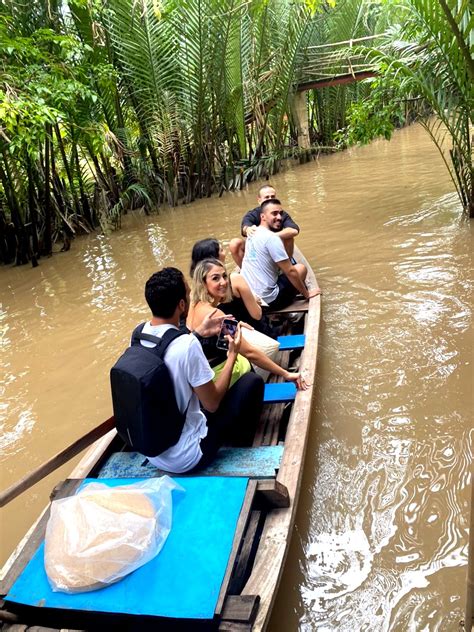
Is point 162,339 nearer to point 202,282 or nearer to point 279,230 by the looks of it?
point 202,282

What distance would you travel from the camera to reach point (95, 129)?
7746 mm

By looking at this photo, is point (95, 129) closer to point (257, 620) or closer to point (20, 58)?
point (20, 58)

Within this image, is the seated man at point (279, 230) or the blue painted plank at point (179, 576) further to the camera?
the seated man at point (279, 230)

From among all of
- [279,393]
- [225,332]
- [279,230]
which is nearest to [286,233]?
[279,230]

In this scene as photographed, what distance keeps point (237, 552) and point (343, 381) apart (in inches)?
78.5

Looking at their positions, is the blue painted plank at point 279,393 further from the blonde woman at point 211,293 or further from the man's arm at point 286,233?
the man's arm at point 286,233

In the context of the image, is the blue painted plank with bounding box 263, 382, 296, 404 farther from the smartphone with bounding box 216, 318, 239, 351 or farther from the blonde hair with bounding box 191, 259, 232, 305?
the blonde hair with bounding box 191, 259, 232, 305

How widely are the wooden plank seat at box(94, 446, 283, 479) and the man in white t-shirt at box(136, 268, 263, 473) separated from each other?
6cm

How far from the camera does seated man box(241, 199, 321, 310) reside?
4398 mm

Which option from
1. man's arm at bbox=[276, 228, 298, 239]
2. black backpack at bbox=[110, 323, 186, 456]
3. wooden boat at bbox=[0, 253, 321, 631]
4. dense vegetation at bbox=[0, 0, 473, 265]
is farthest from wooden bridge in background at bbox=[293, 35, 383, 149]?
black backpack at bbox=[110, 323, 186, 456]

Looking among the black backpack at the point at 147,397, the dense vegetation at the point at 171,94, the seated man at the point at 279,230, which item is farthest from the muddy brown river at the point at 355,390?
the dense vegetation at the point at 171,94

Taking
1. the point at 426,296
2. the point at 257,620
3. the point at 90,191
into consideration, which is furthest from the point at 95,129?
the point at 257,620

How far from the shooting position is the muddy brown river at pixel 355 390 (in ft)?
7.30

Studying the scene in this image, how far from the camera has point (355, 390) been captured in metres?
3.59
